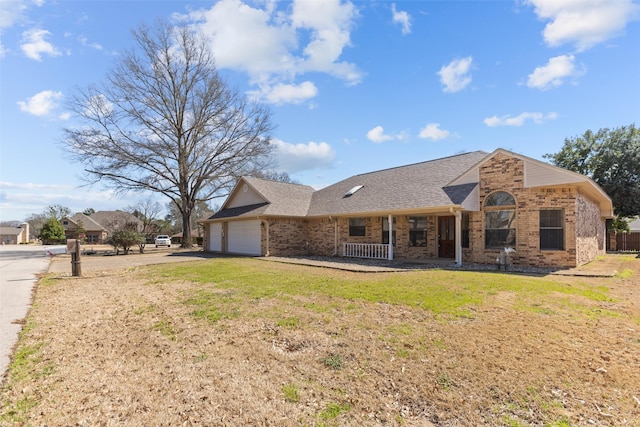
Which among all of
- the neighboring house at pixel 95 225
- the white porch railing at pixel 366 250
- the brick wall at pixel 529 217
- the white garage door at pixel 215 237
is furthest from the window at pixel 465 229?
the neighboring house at pixel 95 225

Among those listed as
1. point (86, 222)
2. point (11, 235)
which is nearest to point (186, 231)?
point (86, 222)

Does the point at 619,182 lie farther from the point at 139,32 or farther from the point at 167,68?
the point at 139,32

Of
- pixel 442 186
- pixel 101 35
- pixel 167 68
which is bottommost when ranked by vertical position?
pixel 442 186

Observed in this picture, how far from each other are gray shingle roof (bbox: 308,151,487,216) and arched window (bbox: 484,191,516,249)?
1.11 meters

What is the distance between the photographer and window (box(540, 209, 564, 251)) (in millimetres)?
11773

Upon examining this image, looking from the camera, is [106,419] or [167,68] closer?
[106,419]

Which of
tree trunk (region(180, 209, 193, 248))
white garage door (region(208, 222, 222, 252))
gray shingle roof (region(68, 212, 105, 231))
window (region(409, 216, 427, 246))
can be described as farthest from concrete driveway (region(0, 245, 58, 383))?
gray shingle roof (region(68, 212, 105, 231))

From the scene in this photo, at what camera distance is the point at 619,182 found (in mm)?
25703

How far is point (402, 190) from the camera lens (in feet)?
53.3

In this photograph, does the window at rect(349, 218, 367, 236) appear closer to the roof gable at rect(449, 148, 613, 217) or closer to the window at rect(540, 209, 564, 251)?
the roof gable at rect(449, 148, 613, 217)

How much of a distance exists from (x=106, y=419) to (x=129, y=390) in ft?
1.78

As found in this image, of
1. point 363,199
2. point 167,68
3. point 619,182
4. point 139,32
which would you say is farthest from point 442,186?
point 139,32

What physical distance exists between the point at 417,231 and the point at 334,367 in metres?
12.3

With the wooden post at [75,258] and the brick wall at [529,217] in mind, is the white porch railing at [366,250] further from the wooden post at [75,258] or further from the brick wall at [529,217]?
the wooden post at [75,258]
